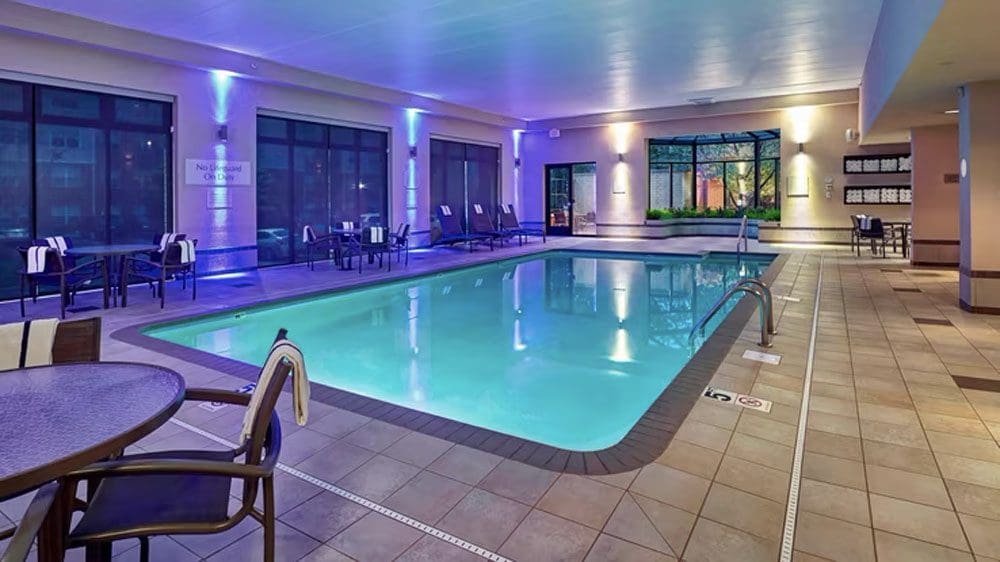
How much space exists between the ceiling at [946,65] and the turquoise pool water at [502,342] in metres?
2.98

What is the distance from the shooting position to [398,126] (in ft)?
40.6

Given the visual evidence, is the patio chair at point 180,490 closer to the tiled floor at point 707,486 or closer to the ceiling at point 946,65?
the tiled floor at point 707,486

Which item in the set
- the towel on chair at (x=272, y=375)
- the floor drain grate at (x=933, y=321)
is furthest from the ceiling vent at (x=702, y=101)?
the towel on chair at (x=272, y=375)

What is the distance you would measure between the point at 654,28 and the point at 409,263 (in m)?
5.71

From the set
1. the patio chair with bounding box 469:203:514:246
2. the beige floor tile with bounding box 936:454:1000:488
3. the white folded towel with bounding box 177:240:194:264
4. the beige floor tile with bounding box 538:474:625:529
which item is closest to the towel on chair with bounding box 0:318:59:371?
the beige floor tile with bounding box 538:474:625:529

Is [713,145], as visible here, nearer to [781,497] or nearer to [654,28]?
[654,28]

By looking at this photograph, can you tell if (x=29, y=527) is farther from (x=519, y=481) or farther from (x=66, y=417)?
(x=519, y=481)

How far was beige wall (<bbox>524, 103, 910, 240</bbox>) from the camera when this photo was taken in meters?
12.9

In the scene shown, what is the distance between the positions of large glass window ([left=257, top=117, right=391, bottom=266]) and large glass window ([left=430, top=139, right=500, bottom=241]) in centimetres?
169

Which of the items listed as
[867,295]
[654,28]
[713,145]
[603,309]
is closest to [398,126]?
[654,28]

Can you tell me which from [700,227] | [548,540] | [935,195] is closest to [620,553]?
[548,540]

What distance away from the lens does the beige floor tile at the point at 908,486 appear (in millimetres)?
2295

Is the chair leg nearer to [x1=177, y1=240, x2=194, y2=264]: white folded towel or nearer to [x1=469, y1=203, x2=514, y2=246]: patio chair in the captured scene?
[x1=177, y1=240, x2=194, y2=264]: white folded towel

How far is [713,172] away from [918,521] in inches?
699
